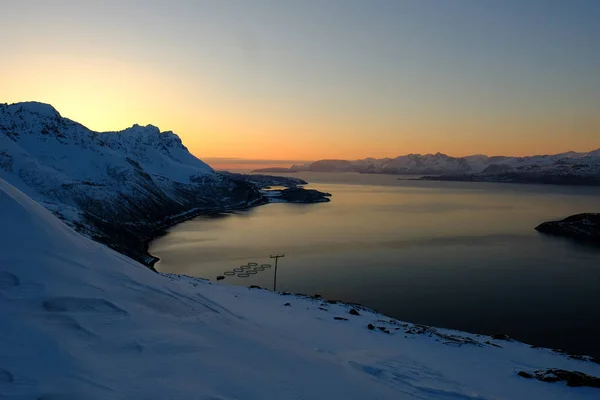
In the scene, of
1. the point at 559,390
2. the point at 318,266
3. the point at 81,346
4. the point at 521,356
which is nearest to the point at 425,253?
the point at 318,266

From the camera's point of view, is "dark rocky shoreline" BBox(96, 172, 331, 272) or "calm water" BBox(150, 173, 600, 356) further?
"dark rocky shoreline" BBox(96, 172, 331, 272)

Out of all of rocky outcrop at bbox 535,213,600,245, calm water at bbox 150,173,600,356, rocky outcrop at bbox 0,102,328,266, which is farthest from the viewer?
rocky outcrop at bbox 535,213,600,245

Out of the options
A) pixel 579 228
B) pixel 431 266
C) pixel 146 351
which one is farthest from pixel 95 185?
pixel 579 228

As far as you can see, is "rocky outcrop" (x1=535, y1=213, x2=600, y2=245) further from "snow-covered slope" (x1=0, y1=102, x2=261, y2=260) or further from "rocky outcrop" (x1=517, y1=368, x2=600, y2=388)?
"snow-covered slope" (x1=0, y1=102, x2=261, y2=260)

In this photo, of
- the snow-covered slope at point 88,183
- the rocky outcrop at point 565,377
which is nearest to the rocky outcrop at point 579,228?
the rocky outcrop at point 565,377

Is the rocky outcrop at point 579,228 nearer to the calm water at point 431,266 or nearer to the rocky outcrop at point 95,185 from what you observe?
the calm water at point 431,266

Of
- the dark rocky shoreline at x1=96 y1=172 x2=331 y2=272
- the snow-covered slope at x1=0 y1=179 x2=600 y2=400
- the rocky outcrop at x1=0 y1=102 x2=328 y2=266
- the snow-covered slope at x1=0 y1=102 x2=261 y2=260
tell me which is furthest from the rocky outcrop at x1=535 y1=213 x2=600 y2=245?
the snow-covered slope at x1=0 y1=102 x2=261 y2=260
